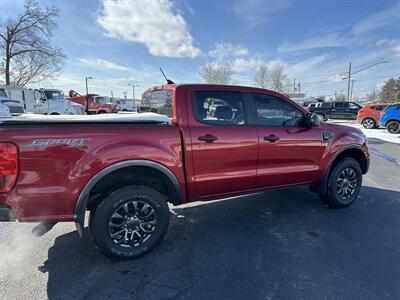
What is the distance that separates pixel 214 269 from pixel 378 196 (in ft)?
12.4

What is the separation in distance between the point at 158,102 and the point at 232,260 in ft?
7.51

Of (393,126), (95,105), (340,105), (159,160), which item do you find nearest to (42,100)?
(95,105)

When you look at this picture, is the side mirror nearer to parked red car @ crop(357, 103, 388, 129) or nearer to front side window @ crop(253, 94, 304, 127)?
front side window @ crop(253, 94, 304, 127)

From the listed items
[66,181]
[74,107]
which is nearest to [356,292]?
[66,181]

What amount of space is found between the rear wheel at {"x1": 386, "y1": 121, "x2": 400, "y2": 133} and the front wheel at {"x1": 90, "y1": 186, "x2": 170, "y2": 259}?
15.3m

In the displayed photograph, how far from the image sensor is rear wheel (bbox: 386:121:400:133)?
1318 centimetres

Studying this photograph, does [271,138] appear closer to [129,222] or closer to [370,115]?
[129,222]

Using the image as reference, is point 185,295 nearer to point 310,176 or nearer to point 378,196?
point 310,176

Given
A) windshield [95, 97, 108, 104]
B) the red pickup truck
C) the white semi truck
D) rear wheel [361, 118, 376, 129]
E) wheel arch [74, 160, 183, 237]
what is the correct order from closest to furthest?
the red pickup truck, wheel arch [74, 160, 183, 237], rear wheel [361, 118, 376, 129], the white semi truck, windshield [95, 97, 108, 104]

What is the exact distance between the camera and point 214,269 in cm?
250

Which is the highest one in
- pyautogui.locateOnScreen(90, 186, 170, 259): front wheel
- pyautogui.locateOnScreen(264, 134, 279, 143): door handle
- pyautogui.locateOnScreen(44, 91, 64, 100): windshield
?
pyautogui.locateOnScreen(44, 91, 64, 100): windshield

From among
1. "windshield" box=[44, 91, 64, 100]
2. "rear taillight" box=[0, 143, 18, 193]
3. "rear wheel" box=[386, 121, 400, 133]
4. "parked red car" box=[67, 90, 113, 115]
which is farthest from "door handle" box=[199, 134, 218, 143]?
"parked red car" box=[67, 90, 113, 115]

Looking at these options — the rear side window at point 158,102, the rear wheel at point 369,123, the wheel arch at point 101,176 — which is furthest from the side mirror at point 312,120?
the rear wheel at point 369,123

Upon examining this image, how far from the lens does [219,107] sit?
122 inches
